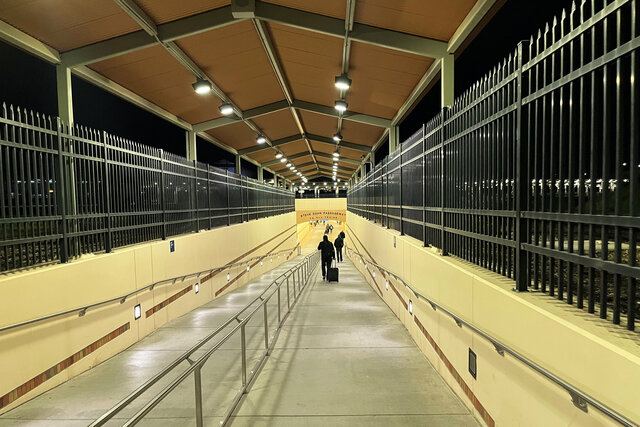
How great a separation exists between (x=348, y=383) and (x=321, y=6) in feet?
18.4

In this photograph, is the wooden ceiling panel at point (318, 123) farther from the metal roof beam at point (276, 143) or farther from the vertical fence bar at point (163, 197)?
the vertical fence bar at point (163, 197)

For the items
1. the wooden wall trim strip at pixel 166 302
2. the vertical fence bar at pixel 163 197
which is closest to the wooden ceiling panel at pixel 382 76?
the vertical fence bar at pixel 163 197

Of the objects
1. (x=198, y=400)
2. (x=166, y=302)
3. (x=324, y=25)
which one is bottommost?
(x=166, y=302)

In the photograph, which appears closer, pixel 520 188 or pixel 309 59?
pixel 520 188

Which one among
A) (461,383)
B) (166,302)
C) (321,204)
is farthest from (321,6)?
(321,204)

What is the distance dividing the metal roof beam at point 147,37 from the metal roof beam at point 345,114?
19.5 feet

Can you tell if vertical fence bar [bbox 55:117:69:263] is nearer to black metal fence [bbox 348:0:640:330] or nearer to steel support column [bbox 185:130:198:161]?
black metal fence [bbox 348:0:640:330]

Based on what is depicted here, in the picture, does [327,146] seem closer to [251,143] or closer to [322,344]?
[251,143]

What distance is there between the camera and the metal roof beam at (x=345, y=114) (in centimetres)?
1201

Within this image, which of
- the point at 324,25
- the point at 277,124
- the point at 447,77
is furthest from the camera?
the point at 277,124

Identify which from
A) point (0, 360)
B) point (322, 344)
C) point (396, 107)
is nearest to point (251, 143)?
point (396, 107)

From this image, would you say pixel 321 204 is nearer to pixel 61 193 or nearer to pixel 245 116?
pixel 245 116

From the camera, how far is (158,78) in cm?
854

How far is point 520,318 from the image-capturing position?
2.57 metres
